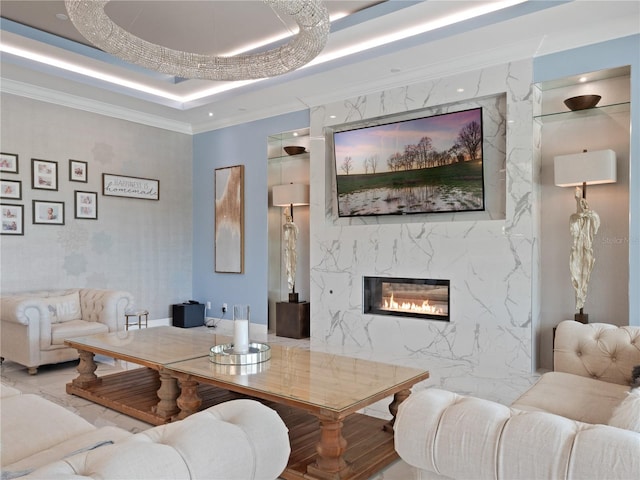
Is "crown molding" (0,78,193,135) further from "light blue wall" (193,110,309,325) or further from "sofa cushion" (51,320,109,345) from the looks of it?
"sofa cushion" (51,320,109,345)

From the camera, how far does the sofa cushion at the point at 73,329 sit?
4480 mm

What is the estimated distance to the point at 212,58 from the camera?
3.57 m

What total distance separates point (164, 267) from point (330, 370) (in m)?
4.77

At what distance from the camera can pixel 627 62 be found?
398 cm

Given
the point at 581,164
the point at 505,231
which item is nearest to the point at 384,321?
the point at 505,231

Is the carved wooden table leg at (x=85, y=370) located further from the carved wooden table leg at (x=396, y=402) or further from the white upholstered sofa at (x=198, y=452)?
the white upholstered sofa at (x=198, y=452)

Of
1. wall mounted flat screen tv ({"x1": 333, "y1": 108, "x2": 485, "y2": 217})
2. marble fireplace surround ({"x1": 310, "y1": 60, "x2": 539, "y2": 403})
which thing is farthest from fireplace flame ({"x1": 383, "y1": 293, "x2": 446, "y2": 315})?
wall mounted flat screen tv ({"x1": 333, "y1": 108, "x2": 485, "y2": 217})

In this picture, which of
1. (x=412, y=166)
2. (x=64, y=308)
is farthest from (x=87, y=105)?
(x=412, y=166)

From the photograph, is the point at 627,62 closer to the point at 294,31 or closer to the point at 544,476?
the point at 294,31

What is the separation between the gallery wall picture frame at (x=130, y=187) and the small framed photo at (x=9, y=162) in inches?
42.2

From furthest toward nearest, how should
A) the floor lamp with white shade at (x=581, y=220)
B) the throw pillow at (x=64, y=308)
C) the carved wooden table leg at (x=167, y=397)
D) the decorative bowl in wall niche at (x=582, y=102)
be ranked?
the throw pillow at (x=64, y=308) < the decorative bowl in wall niche at (x=582, y=102) < the floor lamp with white shade at (x=581, y=220) < the carved wooden table leg at (x=167, y=397)

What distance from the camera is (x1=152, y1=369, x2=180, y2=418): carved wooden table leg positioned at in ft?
10.2

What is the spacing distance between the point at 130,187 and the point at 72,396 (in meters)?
3.57

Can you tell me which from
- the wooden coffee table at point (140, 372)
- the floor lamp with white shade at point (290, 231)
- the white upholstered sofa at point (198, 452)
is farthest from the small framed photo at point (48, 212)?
the white upholstered sofa at point (198, 452)
